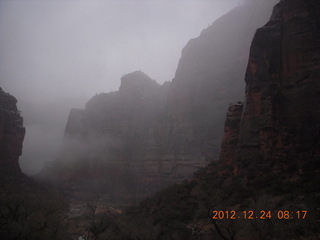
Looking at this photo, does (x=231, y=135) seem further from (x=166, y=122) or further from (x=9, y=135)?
(x=166, y=122)

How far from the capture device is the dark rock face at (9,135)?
2099 inches

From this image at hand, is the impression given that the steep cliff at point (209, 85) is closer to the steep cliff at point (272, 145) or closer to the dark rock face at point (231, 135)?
the dark rock face at point (231, 135)

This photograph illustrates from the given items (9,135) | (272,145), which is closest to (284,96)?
(272,145)

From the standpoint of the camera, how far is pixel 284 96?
931 inches

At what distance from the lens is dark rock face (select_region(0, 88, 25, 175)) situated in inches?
2099

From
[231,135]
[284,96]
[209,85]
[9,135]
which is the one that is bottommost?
[231,135]

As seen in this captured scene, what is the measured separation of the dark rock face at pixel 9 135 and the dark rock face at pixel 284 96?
4389 centimetres

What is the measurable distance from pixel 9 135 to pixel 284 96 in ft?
170

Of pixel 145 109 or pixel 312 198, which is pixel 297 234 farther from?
pixel 145 109

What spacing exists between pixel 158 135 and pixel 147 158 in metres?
7.57

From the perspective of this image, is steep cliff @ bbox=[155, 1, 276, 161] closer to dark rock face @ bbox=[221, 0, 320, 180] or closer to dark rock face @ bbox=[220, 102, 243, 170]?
dark rock face @ bbox=[220, 102, 243, 170]

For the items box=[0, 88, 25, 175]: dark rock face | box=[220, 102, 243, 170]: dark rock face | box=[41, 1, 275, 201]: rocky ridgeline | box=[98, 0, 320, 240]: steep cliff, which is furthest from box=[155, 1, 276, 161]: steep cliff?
box=[98, 0, 320, 240]: steep cliff

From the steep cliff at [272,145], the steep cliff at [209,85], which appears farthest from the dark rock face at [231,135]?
the steep cliff at [209,85]

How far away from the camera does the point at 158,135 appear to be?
282 feet
